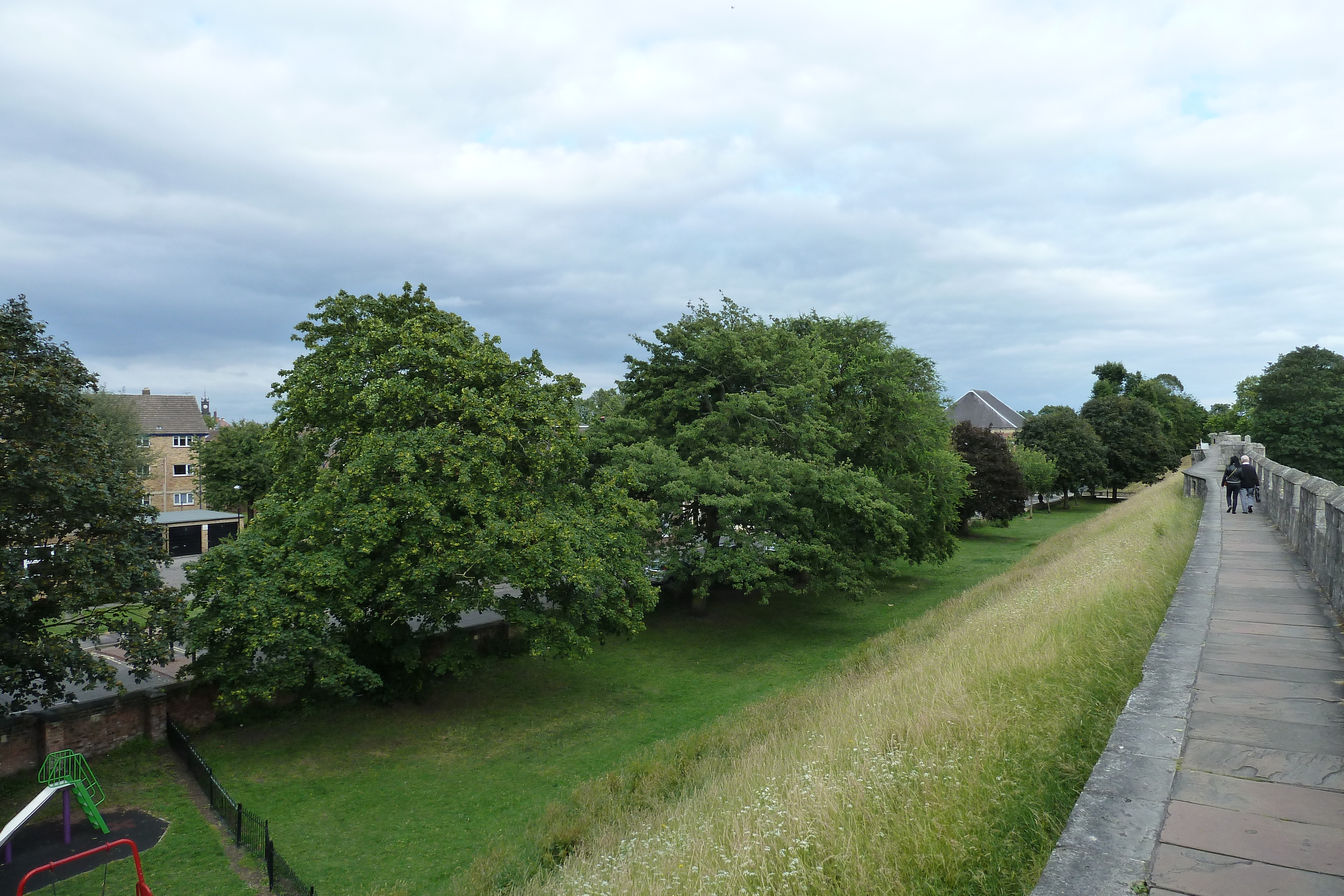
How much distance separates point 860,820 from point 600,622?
1510 cm

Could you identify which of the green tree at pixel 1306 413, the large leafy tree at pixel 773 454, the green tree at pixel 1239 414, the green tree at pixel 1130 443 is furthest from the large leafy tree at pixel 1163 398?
the large leafy tree at pixel 773 454

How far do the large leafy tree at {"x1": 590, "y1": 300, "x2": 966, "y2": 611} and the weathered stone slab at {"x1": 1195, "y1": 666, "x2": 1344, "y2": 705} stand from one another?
15.1 m

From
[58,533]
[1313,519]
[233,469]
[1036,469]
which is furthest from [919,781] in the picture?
[1036,469]

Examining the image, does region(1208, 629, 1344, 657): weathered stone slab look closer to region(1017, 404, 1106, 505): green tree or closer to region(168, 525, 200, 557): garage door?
region(168, 525, 200, 557): garage door

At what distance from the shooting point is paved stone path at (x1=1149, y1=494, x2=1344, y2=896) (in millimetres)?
3486

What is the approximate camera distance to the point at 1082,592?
1193 centimetres

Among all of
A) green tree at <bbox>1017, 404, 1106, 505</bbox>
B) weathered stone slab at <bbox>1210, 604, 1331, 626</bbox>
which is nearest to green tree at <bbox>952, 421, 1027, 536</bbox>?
green tree at <bbox>1017, 404, 1106, 505</bbox>

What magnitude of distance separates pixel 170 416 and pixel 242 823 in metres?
58.9

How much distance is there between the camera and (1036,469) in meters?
56.5

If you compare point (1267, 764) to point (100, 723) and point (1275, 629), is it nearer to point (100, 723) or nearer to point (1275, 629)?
point (1275, 629)

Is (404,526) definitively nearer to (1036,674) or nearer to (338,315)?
(338,315)

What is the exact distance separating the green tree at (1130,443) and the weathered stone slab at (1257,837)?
6761 cm

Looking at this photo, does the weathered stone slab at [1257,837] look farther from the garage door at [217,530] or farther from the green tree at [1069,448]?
the green tree at [1069,448]

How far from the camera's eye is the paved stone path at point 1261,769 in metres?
3.49
